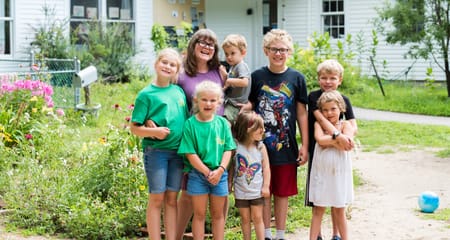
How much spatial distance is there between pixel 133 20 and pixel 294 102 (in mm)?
14008

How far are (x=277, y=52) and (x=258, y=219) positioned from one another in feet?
4.06

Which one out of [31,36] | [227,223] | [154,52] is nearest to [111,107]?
[31,36]

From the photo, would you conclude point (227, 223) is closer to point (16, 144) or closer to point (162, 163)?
point (162, 163)

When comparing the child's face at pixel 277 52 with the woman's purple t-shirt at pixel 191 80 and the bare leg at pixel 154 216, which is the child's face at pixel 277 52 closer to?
the woman's purple t-shirt at pixel 191 80

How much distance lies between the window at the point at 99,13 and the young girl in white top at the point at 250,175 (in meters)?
12.8

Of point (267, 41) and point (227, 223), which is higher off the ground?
point (267, 41)

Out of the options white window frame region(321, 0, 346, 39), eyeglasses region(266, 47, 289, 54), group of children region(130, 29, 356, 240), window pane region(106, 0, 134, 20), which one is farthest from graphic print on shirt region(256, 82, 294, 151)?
white window frame region(321, 0, 346, 39)

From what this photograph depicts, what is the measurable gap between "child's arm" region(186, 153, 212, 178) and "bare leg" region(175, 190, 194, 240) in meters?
0.45

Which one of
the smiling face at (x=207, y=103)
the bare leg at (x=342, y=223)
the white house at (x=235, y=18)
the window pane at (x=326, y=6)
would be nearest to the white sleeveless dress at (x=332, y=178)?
the bare leg at (x=342, y=223)

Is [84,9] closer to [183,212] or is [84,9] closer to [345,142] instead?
[183,212]

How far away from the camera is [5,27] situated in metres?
16.7

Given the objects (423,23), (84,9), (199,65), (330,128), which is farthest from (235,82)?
(84,9)

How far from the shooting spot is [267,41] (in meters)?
5.46

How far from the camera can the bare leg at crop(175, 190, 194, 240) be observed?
533 centimetres
